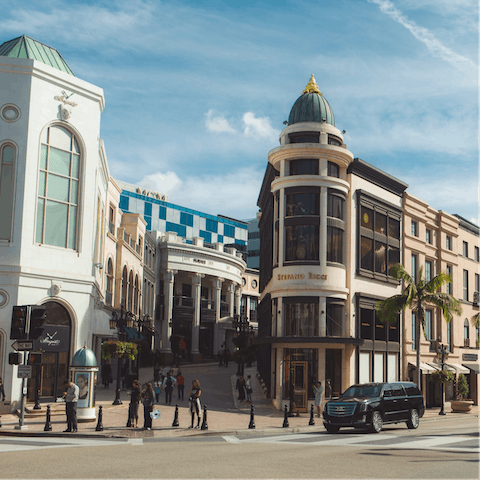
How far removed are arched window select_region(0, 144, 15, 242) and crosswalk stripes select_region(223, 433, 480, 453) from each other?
1380cm

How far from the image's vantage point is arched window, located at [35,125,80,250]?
95.2 ft

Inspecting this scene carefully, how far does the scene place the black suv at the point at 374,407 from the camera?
874 inches

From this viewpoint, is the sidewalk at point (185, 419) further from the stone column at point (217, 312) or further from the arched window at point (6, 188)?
the stone column at point (217, 312)

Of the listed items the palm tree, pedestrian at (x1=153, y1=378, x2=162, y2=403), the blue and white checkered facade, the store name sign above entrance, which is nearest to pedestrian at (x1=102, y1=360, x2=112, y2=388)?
pedestrian at (x1=153, y1=378, x2=162, y2=403)

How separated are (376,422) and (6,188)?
59.7 ft

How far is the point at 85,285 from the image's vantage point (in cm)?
3023

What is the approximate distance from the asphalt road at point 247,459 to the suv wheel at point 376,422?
3.17 m

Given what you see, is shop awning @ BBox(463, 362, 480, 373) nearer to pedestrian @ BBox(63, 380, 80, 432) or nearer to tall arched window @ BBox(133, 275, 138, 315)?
tall arched window @ BBox(133, 275, 138, 315)

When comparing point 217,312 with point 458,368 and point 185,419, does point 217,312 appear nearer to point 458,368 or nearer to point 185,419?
point 458,368

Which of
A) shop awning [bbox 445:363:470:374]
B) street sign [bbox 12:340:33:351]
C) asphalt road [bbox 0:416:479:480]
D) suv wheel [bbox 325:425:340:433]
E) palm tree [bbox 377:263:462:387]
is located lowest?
suv wheel [bbox 325:425:340:433]

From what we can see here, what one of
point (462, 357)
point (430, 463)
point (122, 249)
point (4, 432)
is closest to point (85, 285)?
point (4, 432)

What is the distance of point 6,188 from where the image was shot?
28219mm

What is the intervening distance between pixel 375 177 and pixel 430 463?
26.9 metres

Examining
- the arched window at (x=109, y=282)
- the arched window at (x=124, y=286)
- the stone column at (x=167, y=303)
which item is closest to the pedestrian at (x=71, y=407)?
the arched window at (x=109, y=282)
